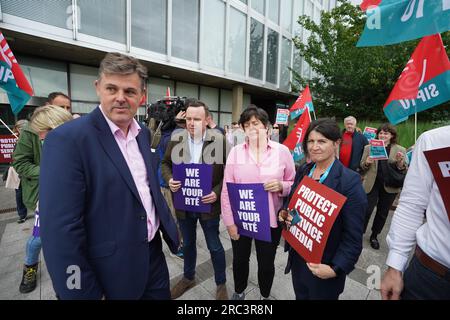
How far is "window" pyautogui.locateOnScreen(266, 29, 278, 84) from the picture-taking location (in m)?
12.9

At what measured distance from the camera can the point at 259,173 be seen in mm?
1947

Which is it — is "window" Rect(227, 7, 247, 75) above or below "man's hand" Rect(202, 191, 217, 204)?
above

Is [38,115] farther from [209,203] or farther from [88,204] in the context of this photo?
[209,203]

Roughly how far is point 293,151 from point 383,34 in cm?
215

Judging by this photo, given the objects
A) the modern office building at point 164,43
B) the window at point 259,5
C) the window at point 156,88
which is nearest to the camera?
the modern office building at point 164,43

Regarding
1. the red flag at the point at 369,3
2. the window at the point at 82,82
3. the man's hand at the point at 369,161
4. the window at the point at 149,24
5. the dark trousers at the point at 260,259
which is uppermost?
the window at the point at 149,24

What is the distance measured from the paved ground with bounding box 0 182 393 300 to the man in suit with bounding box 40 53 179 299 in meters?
1.40

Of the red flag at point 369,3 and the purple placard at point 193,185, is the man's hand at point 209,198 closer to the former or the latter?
the purple placard at point 193,185

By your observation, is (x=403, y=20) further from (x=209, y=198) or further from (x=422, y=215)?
(x=209, y=198)

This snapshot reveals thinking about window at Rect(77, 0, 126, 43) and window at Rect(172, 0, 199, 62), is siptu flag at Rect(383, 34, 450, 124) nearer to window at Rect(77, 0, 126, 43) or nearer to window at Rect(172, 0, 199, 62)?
window at Rect(77, 0, 126, 43)

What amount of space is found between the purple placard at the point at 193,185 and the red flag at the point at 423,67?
2532 mm

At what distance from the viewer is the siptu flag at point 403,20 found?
1840 millimetres

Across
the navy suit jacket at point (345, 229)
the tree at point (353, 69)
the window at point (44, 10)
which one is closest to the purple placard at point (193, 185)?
the navy suit jacket at point (345, 229)

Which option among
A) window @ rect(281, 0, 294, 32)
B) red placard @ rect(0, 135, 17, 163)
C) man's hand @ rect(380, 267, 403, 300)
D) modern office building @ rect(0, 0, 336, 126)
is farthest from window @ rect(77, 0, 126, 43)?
window @ rect(281, 0, 294, 32)
